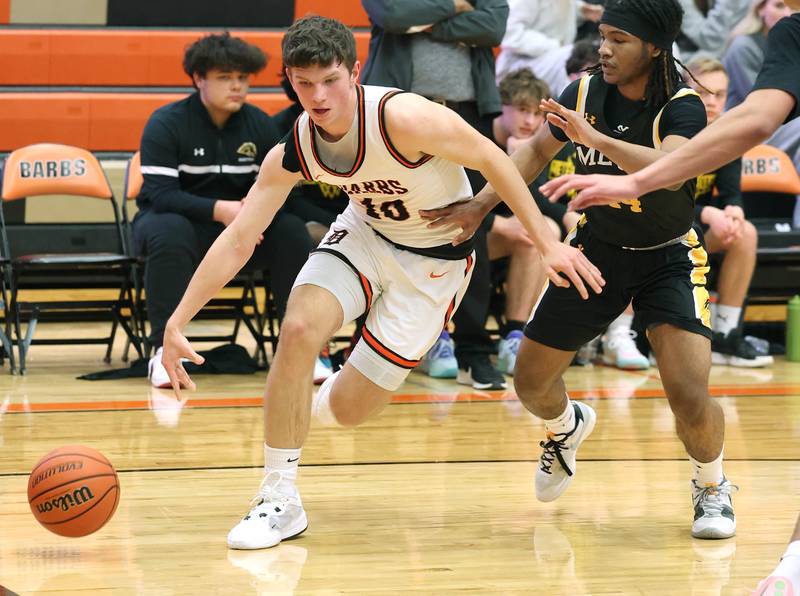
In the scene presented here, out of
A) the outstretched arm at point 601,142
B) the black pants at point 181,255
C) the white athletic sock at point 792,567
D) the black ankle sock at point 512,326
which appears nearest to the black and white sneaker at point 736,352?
the black ankle sock at point 512,326

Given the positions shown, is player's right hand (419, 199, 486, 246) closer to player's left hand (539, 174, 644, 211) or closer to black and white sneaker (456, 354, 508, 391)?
player's left hand (539, 174, 644, 211)

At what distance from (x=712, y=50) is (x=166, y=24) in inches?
179

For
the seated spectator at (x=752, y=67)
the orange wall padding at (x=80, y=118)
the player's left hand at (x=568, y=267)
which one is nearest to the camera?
the player's left hand at (x=568, y=267)

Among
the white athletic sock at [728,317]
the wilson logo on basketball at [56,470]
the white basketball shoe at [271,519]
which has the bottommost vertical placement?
the white athletic sock at [728,317]

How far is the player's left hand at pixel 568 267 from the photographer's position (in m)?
3.52

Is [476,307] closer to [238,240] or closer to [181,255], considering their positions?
[181,255]

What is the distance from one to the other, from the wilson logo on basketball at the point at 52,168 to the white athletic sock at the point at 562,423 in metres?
4.31

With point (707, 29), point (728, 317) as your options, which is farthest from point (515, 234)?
point (707, 29)

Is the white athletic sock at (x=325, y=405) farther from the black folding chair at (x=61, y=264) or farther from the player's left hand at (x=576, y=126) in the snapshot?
the black folding chair at (x=61, y=264)

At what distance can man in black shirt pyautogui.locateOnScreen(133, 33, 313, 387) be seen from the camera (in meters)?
6.93

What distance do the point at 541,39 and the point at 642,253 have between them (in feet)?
16.5

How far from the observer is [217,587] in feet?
11.3

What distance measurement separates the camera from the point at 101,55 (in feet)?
31.6

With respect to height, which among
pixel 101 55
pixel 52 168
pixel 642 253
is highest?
pixel 642 253
